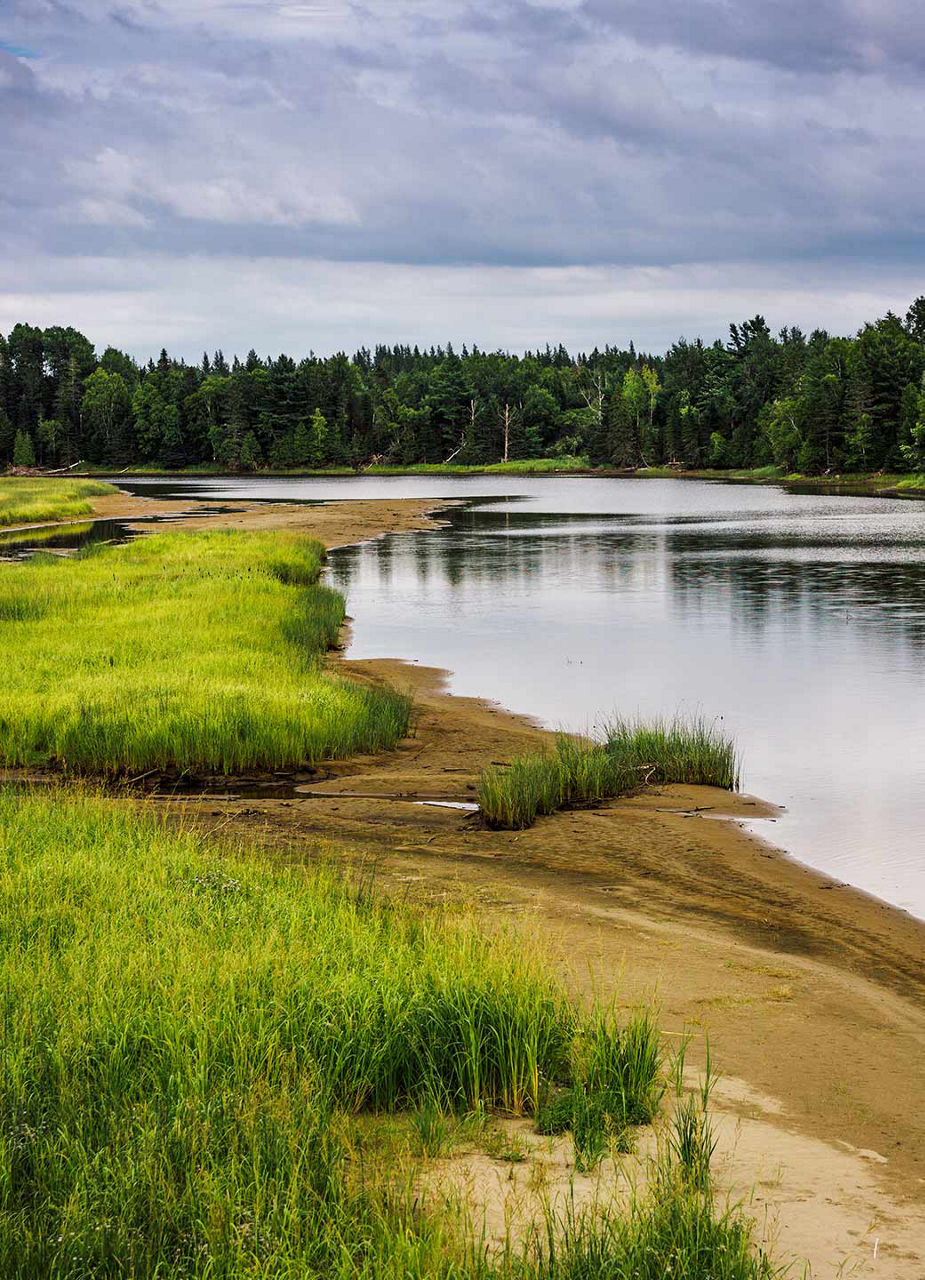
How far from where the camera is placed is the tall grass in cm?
516

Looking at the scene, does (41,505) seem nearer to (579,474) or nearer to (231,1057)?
(231,1057)

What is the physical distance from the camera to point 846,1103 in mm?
7668

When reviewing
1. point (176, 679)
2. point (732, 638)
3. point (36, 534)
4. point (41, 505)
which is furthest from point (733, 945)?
point (41, 505)

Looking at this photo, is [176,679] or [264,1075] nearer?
[264,1075]

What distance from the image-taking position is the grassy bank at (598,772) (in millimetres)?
14930

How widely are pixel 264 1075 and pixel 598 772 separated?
10033 mm

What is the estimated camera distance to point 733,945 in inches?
425

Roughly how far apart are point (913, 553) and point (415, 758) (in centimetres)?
4144

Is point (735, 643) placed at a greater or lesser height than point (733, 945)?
greater

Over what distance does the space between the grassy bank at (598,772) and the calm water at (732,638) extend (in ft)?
2.82

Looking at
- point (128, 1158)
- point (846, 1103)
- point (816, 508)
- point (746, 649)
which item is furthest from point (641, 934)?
point (816, 508)

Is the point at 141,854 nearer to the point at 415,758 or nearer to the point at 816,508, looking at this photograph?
the point at 415,758

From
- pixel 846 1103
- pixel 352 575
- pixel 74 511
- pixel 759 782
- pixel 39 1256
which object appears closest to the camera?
pixel 39 1256

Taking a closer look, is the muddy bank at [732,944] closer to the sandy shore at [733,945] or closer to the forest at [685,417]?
the sandy shore at [733,945]
